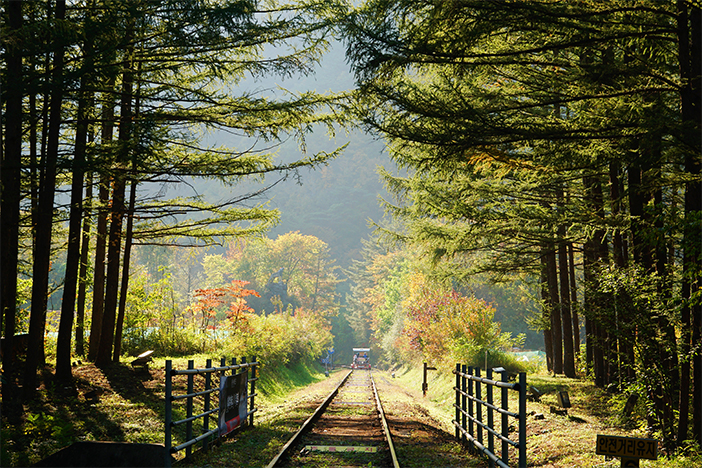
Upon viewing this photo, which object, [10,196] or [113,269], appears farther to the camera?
[113,269]

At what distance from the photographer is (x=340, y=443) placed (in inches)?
346

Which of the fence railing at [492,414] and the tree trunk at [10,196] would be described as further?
the tree trunk at [10,196]

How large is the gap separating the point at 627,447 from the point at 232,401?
19.1ft

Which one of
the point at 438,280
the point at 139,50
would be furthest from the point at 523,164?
the point at 438,280

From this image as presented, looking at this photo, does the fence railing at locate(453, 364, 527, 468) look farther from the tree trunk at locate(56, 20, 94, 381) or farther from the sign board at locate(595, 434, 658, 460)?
the tree trunk at locate(56, 20, 94, 381)

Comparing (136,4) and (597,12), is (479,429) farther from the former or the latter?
(136,4)

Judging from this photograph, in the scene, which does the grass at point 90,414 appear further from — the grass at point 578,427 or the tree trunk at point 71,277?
the grass at point 578,427

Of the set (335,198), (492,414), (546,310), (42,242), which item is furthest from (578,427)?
(335,198)

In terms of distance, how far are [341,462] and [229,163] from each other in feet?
23.4

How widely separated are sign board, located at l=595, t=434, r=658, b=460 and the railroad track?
2719 millimetres

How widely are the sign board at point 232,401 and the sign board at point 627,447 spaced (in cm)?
519

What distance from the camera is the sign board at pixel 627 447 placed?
15.8 ft

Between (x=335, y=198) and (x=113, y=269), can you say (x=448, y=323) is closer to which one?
(x=113, y=269)

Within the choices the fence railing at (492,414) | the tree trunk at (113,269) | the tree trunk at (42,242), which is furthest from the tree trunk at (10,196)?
the fence railing at (492,414)
